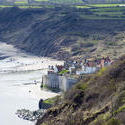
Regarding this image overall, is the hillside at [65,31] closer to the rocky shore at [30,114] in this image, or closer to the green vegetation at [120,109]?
the rocky shore at [30,114]

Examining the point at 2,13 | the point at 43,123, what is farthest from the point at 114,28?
the point at 43,123

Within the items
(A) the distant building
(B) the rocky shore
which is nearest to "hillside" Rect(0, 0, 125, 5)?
(A) the distant building

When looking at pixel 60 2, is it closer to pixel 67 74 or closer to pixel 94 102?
pixel 67 74

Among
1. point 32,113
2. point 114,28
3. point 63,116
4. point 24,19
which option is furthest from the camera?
point 24,19

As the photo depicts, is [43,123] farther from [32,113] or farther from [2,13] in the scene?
[2,13]

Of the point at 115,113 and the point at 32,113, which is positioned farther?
the point at 32,113

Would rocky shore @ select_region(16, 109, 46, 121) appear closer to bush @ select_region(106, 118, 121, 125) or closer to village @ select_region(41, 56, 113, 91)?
village @ select_region(41, 56, 113, 91)

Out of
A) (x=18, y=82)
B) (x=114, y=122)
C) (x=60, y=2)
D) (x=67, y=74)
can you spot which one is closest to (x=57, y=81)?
(x=67, y=74)
